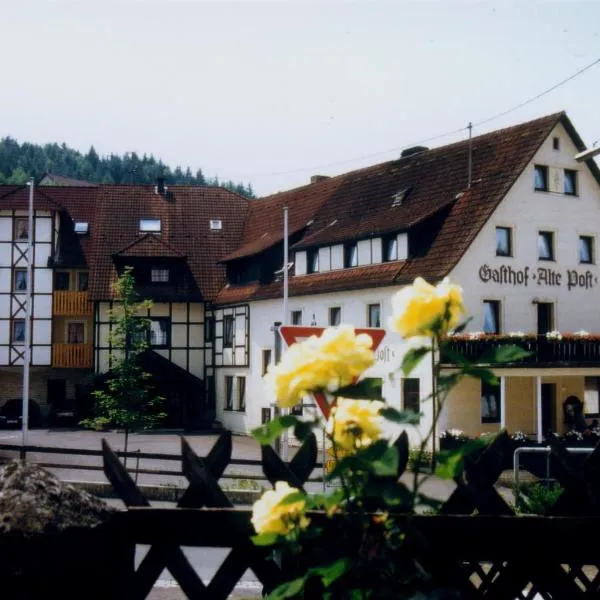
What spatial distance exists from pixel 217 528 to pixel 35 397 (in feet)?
156

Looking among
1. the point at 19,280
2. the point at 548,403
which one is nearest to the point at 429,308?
the point at 548,403

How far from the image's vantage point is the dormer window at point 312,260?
3897 centimetres

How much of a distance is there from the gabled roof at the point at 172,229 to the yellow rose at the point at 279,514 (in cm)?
4375

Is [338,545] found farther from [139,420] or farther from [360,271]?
[360,271]

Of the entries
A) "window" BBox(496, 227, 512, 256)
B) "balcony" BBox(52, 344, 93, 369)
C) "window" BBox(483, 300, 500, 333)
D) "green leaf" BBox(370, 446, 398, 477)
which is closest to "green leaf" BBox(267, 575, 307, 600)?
"green leaf" BBox(370, 446, 398, 477)

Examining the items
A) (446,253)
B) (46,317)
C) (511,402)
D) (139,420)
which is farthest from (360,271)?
(46,317)

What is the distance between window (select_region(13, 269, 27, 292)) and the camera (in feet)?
156

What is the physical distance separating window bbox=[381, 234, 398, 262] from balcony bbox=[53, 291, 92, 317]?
18050mm

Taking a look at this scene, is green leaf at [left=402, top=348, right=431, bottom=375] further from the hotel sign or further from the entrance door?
the entrance door

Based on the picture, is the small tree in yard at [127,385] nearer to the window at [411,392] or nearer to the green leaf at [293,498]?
the window at [411,392]

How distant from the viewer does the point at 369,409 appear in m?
2.52

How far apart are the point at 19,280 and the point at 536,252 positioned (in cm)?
2616

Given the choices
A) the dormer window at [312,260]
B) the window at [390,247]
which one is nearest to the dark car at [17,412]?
the dormer window at [312,260]

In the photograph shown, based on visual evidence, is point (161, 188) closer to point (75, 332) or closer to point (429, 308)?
point (75, 332)
